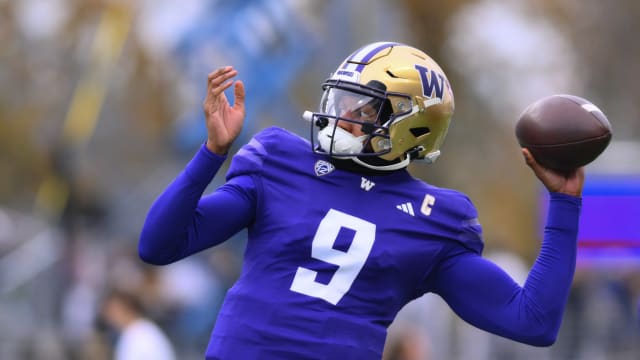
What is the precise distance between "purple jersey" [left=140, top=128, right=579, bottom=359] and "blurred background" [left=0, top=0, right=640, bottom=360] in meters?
2.09

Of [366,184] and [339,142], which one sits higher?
[339,142]

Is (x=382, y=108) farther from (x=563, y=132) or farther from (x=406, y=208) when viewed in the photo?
(x=563, y=132)

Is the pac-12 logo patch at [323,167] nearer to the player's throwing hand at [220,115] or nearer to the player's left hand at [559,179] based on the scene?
the player's throwing hand at [220,115]

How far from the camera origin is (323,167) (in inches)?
171

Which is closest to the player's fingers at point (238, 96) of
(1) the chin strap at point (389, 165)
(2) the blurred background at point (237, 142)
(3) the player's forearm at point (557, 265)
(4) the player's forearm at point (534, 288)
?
(1) the chin strap at point (389, 165)

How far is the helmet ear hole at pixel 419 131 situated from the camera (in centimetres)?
445

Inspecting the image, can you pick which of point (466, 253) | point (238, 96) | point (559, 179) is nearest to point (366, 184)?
point (466, 253)

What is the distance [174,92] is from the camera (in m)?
24.6

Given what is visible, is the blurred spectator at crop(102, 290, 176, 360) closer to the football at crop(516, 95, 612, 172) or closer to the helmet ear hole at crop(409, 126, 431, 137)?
the helmet ear hole at crop(409, 126, 431, 137)

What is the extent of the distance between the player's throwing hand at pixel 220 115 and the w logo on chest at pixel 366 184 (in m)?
0.44

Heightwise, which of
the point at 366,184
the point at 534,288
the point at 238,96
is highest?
the point at 238,96

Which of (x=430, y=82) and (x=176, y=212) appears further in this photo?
(x=430, y=82)

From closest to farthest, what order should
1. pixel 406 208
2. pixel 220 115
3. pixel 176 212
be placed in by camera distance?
pixel 176 212 < pixel 220 115 < pixel 406 208

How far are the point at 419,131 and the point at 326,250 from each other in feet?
1.81
